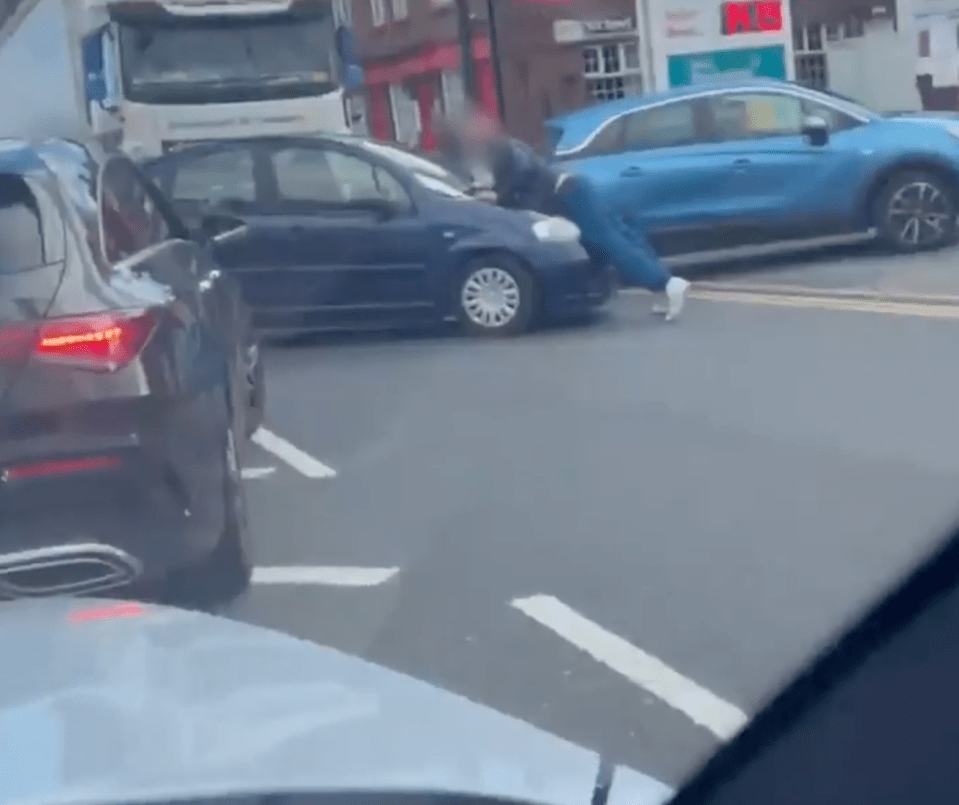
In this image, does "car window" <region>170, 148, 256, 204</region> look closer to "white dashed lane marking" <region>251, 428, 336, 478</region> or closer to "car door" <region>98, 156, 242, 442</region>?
"car door" <region>98, 156, 242, 442</region>

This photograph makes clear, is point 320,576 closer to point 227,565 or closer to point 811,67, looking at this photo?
point 227,565

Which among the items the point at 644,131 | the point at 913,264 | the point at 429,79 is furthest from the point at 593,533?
the point at 429,79

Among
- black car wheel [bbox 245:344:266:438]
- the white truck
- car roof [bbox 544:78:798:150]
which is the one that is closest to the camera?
car roof [bbox 544:78:798:150]

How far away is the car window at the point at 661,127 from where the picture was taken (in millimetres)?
2084

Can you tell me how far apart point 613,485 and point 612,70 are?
1.20 m

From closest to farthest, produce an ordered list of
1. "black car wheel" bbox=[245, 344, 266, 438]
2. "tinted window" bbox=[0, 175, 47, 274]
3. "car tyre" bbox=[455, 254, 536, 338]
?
"tinted window" bbox=[0, 175, 47, 274] → "black car wheel" bbox=[245, 344, 266, 438] → "car tyre" bbox=[455, 254, 536, 338]

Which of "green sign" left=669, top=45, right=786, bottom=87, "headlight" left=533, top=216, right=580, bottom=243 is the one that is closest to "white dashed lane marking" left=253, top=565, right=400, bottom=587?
"headlight" left=533, top=216, right=580, bottom=243

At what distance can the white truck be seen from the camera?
6.69 ft

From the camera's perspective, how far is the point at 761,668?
7.36 ft

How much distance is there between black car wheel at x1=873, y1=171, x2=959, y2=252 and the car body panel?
1.10 metres

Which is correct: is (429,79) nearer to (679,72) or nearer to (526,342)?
(679,72)

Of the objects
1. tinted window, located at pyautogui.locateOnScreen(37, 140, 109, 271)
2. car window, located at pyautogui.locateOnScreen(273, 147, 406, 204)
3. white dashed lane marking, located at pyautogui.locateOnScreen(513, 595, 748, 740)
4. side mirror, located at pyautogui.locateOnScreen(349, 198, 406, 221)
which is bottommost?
white dashed lane marking, located at pyautogui.locateOnScreen(513, 595, 748, 740)

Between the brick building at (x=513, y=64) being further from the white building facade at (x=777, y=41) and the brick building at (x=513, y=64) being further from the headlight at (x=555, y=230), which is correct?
the headlight at (x=555, y=230)

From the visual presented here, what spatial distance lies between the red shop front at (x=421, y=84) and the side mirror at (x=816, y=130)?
1.28ft
